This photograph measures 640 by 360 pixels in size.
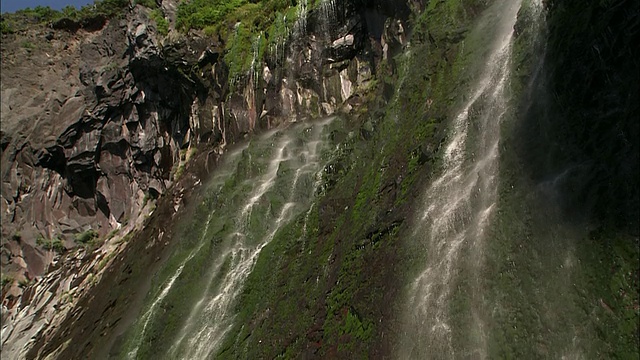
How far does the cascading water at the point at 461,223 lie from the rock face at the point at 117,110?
8905 millimetres

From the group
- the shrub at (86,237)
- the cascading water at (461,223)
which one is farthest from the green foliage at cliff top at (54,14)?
the cascading water at (461,223)

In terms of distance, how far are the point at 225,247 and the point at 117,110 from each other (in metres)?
18.0

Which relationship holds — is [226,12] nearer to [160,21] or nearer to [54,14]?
[160,21]

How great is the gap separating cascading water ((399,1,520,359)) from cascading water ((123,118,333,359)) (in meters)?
5.69

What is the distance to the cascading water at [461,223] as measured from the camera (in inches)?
356

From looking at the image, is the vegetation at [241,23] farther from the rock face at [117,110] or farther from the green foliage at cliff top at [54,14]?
the green foliage at cliff top at [54,14]

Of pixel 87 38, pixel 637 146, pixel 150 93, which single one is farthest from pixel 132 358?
pixel 87 38

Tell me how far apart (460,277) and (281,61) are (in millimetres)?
16155

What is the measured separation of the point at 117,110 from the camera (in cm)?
3111

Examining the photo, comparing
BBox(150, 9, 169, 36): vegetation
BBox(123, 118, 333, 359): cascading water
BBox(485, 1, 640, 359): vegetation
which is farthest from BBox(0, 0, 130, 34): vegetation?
BBox(485, 1, 640, 359): vegetation

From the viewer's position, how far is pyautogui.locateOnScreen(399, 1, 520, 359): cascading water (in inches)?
356

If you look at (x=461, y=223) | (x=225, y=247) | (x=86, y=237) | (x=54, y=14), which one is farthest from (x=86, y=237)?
(x=461, y=223)

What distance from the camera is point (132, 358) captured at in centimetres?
1527

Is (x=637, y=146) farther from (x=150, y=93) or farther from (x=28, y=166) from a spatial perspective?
(x=28, y=166)
